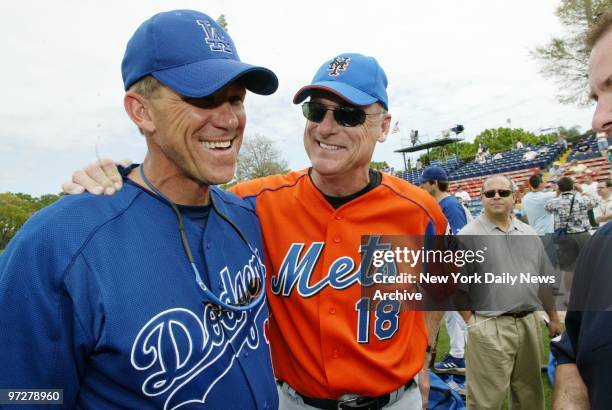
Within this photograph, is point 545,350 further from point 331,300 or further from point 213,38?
point 213,38

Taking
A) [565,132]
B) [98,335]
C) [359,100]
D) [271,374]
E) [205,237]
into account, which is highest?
[359,100]

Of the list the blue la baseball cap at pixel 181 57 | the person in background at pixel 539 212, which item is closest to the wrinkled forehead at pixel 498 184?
the blue la baseball cap at pixel 181 57

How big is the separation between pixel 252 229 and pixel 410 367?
1.23 m

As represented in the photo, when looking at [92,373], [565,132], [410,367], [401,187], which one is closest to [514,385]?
[410,367]

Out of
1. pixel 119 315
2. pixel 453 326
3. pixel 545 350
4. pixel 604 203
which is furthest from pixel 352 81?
pixel 604 203

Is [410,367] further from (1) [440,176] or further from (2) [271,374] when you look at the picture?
(1) [440,176]

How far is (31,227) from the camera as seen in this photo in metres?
1.26

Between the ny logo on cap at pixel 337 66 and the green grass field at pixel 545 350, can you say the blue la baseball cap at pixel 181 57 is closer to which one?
the ny logo on cap at pixel 337 66

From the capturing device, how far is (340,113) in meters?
2.45

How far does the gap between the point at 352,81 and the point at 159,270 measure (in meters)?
1.65

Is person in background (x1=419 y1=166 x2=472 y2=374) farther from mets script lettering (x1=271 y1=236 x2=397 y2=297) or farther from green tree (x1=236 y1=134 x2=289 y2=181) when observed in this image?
green tree (x1=236 y1=134 x2=289 y2=181)

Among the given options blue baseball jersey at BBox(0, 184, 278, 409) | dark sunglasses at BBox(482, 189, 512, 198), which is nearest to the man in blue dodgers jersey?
blue baseball jersey at BBox(0, 184, 278, 409)

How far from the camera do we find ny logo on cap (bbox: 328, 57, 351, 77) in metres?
2.52

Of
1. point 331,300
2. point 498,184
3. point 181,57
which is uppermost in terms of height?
point 181,57
